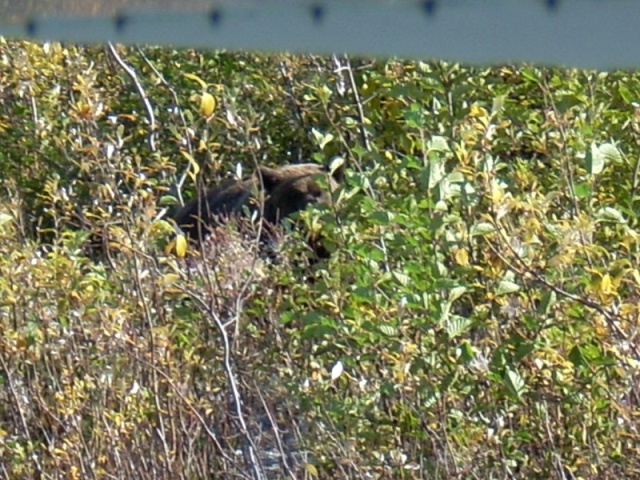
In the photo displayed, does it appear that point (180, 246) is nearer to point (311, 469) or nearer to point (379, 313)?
point (379, 313)

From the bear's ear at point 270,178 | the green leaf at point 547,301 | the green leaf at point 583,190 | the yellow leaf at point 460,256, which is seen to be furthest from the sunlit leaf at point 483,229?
the bear's ear at point 270,178

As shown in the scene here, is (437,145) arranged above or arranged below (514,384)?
above

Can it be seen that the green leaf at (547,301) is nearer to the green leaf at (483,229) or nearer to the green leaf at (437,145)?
the green leaf at (483,229)

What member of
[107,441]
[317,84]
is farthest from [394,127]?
[107,441]

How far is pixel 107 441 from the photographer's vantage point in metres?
3.98

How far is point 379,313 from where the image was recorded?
369 centimetres

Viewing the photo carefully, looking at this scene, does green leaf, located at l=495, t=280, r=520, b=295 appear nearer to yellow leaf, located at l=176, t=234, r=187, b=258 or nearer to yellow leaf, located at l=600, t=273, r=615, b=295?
yellow leaf, located at l=600, t=273, r=615, b=295

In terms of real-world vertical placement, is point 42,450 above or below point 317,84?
below

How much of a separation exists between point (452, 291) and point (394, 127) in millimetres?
1323

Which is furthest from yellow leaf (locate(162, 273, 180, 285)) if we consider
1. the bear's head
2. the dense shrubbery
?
the bear's head

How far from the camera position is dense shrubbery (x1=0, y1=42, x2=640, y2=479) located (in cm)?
343

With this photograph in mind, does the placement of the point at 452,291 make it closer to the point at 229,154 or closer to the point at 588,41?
the point at 588,41

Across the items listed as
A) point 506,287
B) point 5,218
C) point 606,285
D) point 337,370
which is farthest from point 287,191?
point 606,285

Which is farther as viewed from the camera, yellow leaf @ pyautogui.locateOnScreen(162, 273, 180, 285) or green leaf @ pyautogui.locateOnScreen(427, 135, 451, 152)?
yellow leaf @ pyautogui.locateOnScreen(162, 273, 180, 285)
